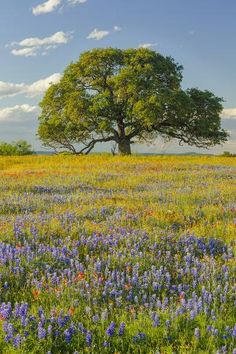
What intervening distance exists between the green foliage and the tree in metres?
7.03

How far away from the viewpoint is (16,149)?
57.7m

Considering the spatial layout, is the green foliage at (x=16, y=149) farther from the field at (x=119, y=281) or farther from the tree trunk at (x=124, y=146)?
the field at (x=119, y=281)

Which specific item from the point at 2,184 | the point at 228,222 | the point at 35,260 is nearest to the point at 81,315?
Result: the point at 35,260

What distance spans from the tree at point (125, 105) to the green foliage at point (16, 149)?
23.1ft

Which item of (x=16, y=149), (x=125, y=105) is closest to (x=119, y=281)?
(x=125, y=105)

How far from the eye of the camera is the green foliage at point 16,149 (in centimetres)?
5534

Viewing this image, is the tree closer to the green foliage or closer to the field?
the green foliage

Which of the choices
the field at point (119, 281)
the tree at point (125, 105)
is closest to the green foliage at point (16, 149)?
the tree at point (125, 105)

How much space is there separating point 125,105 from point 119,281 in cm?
4106

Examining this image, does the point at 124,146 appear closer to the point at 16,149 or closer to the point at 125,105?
the point at 125,105

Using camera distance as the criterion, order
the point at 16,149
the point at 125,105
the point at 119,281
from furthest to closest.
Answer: the point at 16,149, the point at 125,105, the point at 119,281

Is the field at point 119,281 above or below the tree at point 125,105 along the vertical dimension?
below

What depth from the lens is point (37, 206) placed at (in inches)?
434

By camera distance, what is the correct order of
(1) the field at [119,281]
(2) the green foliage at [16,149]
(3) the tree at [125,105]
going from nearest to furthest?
(1) the field at [119,281], (3) the tree at [125,105], (2) the green foliage at [16,149]
